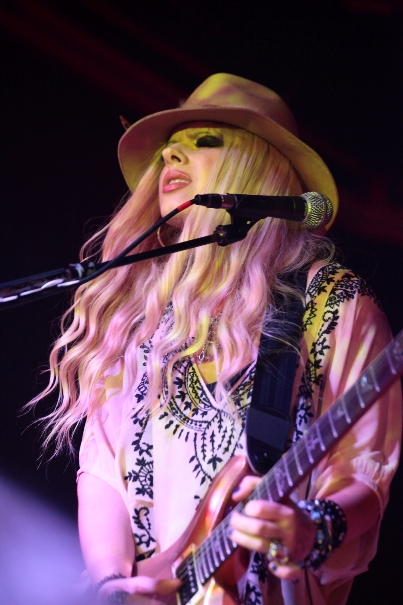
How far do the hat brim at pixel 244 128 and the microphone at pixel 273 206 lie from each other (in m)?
0.54

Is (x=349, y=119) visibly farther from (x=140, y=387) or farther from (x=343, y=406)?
(x=343, y=406)

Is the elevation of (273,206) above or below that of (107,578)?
above

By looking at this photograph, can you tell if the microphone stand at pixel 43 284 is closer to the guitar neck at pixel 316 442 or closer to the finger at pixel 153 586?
the guitar neck at pixel 316 442

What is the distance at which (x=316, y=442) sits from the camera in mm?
1221

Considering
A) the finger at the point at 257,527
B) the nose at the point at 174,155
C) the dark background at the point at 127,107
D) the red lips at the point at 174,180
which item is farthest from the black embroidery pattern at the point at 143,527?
the nose at the point at 174,155

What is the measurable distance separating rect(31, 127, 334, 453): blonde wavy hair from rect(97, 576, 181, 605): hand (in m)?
0.46

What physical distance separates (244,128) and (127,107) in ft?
2.44

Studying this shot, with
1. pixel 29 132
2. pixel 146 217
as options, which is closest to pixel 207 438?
pixel 146 217

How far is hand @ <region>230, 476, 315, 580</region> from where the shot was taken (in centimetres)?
121

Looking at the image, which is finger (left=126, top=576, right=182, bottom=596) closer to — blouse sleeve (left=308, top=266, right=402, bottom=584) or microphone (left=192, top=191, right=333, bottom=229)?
blouse sleeve (left=308, top=266, right=402, bottom=584)

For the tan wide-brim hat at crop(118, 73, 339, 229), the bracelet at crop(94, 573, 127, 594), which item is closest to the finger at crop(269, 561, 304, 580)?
the bracelet at crop(94, 573, 127, 594)

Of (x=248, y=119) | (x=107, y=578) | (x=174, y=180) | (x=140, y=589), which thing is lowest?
(x=107, y=578)

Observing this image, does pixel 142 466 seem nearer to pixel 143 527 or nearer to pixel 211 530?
pixel 143 527

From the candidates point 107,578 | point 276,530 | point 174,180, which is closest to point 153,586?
point 107,578
